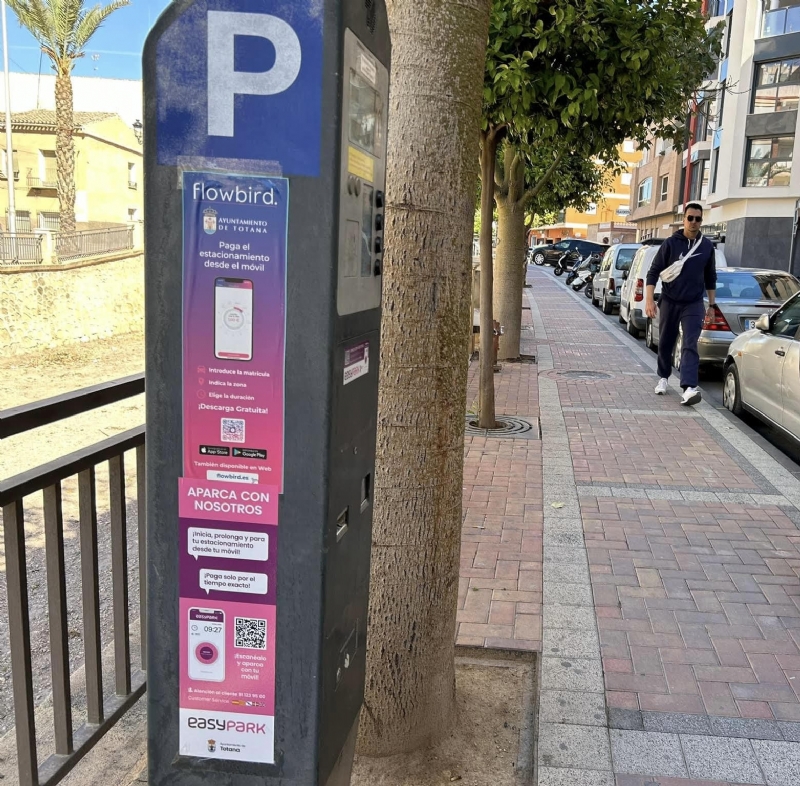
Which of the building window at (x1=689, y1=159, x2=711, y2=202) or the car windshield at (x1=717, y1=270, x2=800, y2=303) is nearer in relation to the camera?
the car windshield at (x1=717, y1=270, x2=800, y2=303)

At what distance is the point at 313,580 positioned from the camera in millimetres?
1761

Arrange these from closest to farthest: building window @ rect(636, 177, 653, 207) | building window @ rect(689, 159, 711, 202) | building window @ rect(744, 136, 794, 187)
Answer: building window @ rect(744, 136, 794, 187) → building window @ rect(689, 159, 711, 202) → building window @ rect(636, 177, 653, 207)

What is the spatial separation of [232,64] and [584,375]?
10293 mm

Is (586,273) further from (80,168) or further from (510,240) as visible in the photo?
(80,168)

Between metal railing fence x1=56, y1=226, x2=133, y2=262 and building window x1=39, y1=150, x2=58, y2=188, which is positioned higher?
building window x1=39, y1=150, x2=58, y2=188

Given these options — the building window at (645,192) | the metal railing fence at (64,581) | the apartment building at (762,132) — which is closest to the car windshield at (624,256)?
the apartment building at (762,132)

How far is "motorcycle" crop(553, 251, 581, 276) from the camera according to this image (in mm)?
45500

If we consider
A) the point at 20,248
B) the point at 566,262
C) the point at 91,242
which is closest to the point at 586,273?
the point at 566,262

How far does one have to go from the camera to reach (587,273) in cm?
3344

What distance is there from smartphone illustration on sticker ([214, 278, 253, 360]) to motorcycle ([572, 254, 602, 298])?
99.0ft

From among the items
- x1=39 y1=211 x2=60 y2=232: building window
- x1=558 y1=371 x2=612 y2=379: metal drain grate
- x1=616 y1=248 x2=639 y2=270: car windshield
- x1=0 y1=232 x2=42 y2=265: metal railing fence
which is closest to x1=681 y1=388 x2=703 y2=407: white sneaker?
x1=558 y1=371 x2=612 y2=379: metal drain grate

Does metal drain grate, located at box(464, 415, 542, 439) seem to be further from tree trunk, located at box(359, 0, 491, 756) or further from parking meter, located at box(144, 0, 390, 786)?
parking meter, located at box(144, 0, 390, 786)

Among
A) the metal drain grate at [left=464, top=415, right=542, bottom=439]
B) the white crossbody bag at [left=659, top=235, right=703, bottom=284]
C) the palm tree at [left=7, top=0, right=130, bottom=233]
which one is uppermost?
the palm tree at [left=7, top=0, right=130, bottom=233]

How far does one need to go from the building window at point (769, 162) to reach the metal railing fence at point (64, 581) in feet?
119
